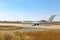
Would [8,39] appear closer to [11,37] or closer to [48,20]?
[11,37]

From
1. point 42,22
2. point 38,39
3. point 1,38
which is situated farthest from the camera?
point 42,22

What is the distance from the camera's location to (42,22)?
230 feet

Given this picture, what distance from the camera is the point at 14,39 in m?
14.4

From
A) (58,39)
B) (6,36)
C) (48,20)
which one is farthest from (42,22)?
(6,36)

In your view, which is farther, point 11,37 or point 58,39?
point 58,39

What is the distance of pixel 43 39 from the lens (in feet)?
60.6

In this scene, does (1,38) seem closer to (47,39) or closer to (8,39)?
(8,39)

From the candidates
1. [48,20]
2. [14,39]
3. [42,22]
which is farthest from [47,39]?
[48,20]

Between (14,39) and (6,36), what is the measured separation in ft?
2.99

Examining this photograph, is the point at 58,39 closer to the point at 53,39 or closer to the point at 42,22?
the point at 53,39

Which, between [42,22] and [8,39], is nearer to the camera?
[8,39]

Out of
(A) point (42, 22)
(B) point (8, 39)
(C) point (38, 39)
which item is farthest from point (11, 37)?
(A) point (42, 22)

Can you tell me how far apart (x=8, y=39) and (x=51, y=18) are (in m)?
61.0

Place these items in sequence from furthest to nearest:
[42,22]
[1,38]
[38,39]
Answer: [42,22], [38,39], [1,38]
